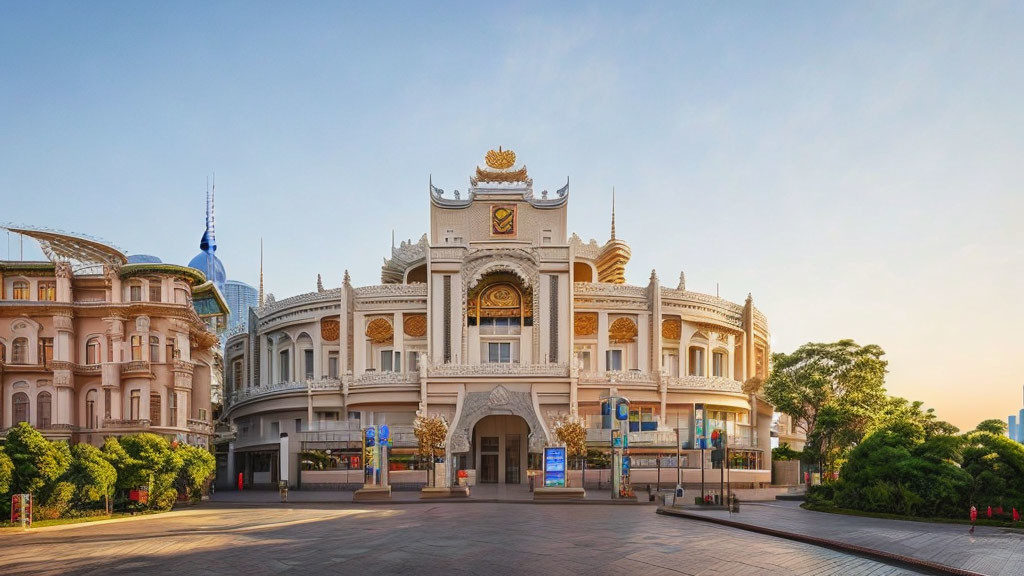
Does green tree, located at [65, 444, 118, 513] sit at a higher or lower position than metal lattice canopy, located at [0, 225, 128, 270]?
lower

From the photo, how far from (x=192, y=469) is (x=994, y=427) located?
3756cm

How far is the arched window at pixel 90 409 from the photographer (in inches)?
1939

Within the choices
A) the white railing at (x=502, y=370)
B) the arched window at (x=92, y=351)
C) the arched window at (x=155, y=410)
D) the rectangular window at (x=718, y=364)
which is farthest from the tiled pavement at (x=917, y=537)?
the rectangular window at (x=718, y=364)

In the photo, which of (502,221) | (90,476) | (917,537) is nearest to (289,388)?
(502,221)

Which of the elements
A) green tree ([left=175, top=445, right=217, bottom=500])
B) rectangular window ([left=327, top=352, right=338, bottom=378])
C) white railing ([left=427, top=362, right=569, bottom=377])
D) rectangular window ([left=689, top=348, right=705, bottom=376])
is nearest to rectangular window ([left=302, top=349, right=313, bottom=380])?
rectangular window ([left=327, top=352, right=338, bottom=378])

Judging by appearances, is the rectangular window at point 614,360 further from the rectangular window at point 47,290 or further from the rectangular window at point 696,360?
the rectangular window at point 47,290

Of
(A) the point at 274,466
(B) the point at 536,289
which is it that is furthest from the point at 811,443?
(A) the point at 274,466

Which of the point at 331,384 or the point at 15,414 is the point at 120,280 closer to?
the point at 15,414

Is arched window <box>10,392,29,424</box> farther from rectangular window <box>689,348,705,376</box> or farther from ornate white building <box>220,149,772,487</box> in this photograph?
rectangular window <box>689,348,705,376</box>

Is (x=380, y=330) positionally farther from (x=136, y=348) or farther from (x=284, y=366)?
(x=136, y=348)

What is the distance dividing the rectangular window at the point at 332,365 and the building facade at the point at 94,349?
74.1 feet

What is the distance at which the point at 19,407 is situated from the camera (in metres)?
48.3

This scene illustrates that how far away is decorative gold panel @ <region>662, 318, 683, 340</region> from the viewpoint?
74375 mm

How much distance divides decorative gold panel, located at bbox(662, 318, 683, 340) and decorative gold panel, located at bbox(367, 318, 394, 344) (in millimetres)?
23908
